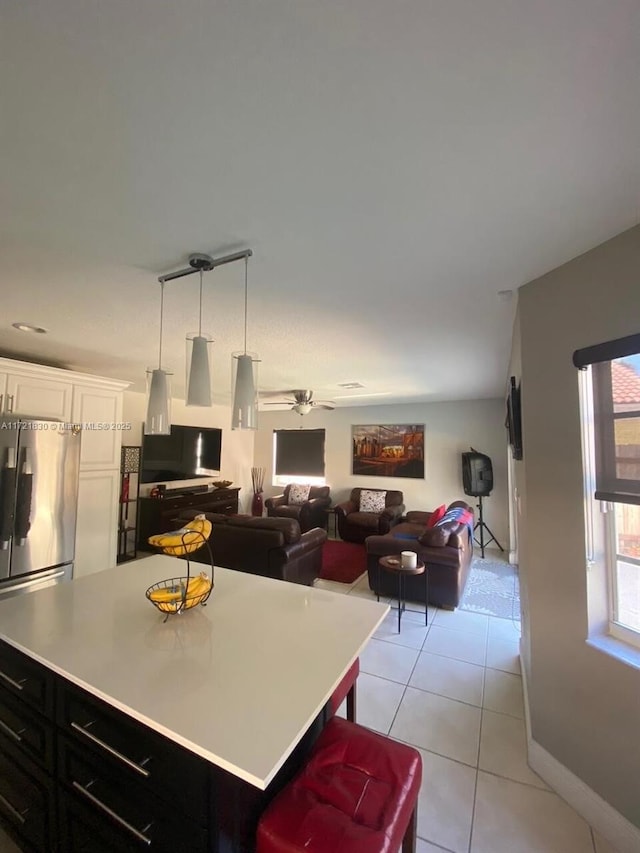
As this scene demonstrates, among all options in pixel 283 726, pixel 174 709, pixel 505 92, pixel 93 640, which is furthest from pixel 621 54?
pixel 93 640

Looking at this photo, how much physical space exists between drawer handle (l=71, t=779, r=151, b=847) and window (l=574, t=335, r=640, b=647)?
1.77 m

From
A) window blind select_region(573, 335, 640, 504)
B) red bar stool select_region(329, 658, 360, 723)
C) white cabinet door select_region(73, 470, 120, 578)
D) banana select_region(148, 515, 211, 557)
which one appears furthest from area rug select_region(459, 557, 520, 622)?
white cabinet door select_region(73, 470, 120, 578)

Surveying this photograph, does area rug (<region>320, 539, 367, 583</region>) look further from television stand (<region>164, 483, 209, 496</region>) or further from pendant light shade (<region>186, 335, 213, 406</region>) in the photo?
pendant light shade (<region>186, 335, 213, 406</region>)

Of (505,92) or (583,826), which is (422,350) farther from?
(583,826)

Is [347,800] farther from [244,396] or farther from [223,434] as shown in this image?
[223,434]

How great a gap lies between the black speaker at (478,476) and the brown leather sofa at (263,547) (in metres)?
2.80

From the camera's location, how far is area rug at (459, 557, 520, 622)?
3.38 metres

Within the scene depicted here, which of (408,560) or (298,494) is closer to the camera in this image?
(408,560)

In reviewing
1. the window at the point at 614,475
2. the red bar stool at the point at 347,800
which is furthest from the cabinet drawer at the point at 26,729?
the window at the point at 614,475

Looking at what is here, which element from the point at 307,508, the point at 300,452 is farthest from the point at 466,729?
the point at 300,452

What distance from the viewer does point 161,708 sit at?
0.89 m

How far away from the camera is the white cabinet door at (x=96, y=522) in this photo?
3301mm

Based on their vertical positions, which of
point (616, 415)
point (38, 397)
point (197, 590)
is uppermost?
point (38, 397)

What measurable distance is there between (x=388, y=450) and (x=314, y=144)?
18.4ft
